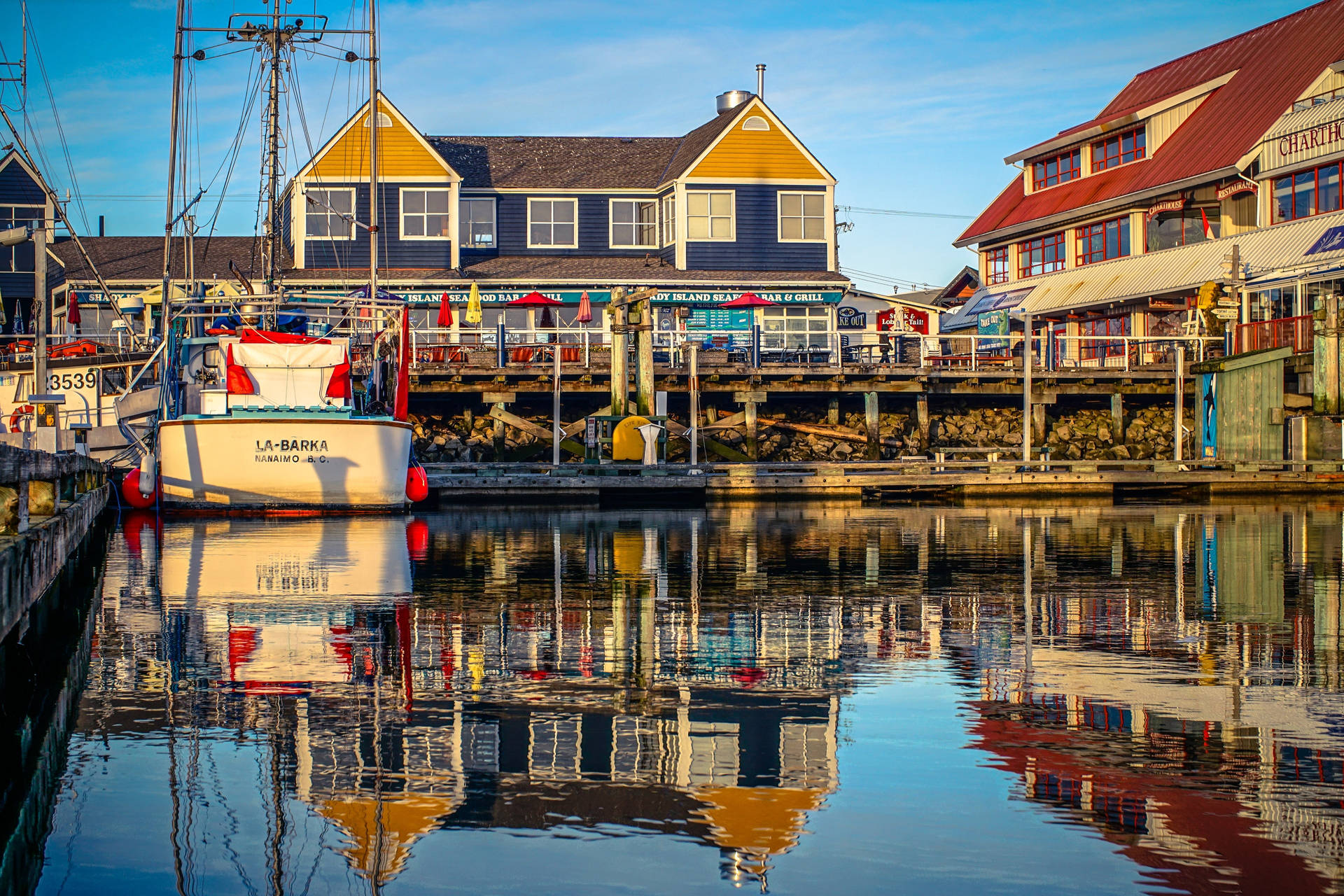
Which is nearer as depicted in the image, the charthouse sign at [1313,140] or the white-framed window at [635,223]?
the charthouse sign at [1313,140]

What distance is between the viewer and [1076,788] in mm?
6395

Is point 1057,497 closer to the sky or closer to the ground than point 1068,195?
closer to the ground

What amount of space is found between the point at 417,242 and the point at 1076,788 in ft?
136

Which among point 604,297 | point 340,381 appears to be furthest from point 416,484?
point 604,297

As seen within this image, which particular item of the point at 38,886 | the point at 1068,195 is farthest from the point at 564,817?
the point at 1068,195

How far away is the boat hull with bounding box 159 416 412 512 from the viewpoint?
25.2m

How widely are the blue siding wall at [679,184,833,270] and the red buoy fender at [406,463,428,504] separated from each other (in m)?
21.6

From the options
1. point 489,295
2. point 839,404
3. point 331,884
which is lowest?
point 331,884

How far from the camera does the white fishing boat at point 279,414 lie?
2525cm

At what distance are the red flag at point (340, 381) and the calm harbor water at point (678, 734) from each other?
12142mm

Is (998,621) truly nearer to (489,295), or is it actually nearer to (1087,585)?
(1087,585)

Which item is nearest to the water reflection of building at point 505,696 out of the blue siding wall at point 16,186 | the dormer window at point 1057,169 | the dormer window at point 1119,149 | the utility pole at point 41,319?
the utility pole at point 41,319

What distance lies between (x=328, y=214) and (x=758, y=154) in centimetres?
1370

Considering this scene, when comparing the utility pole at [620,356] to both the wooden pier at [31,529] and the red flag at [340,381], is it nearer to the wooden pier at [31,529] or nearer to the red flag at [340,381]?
the red flag at [340,381]
